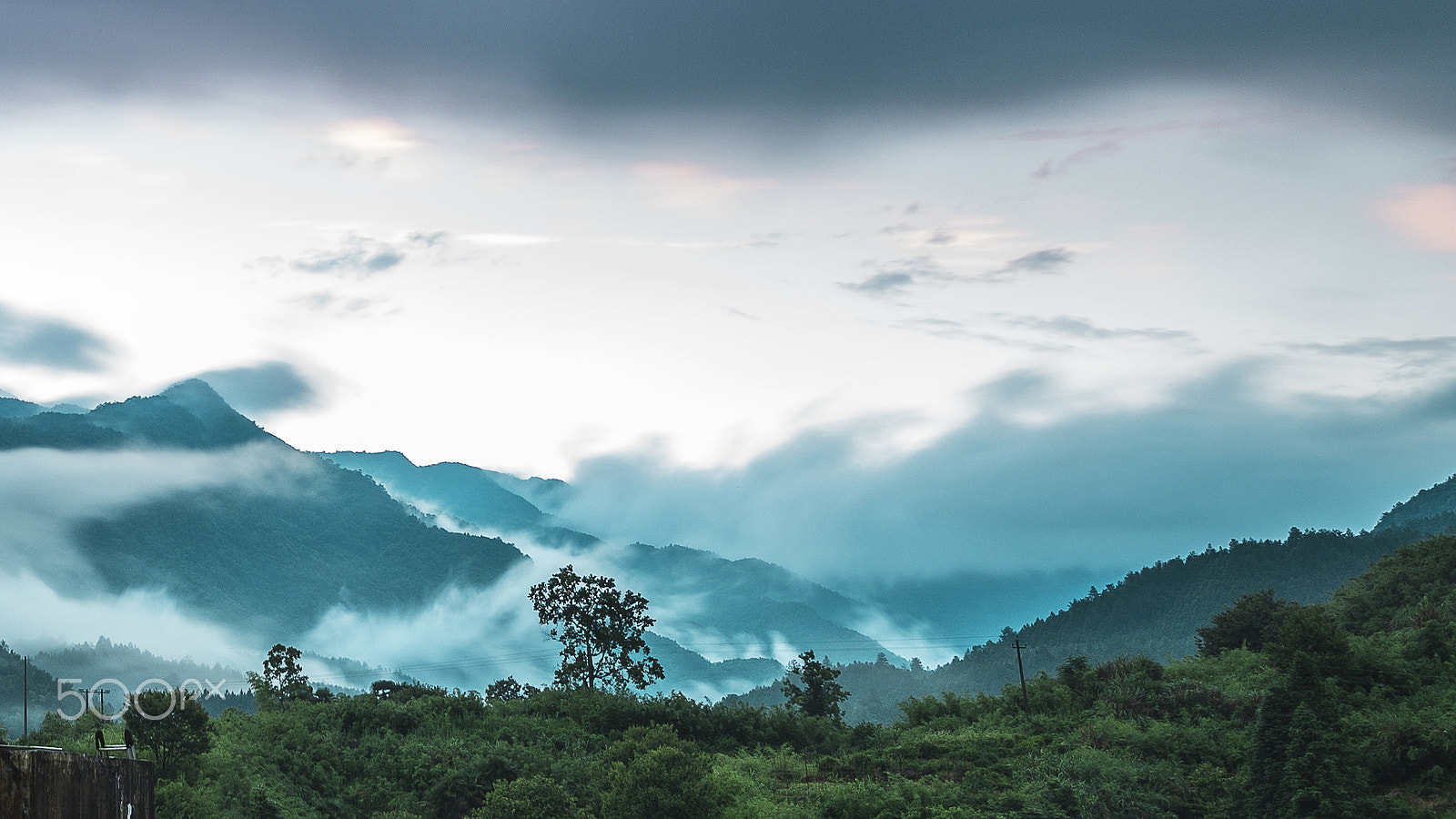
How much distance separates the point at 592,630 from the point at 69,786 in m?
73.8

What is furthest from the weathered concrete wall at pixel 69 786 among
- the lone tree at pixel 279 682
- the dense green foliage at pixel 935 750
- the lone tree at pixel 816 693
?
the lone tree at pixel 816 693

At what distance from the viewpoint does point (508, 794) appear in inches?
1280

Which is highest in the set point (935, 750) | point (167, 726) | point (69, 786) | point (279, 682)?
point (279, 682)

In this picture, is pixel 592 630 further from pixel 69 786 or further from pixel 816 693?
pixel 69 786

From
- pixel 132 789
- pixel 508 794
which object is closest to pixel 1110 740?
pixel 508 794

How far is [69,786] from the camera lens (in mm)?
3225

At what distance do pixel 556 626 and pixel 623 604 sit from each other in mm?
5190

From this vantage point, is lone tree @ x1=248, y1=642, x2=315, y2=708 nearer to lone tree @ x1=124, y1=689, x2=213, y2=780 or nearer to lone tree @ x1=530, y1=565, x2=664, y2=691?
lone tree @ x1=530, y1=565, x2=664, y2=691

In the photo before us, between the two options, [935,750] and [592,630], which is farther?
[592,630]

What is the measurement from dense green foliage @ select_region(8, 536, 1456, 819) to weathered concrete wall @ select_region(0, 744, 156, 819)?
98.6 ft

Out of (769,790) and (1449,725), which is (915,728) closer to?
(769,790)

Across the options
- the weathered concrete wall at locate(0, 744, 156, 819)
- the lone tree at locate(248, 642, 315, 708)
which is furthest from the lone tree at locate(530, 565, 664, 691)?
the weathered concrete wall at locate(0, 744, 156, 819)

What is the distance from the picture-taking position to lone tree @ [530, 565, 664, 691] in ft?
245

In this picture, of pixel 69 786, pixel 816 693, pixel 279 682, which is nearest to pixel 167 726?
pixel 279 682
